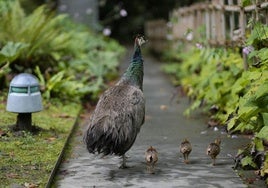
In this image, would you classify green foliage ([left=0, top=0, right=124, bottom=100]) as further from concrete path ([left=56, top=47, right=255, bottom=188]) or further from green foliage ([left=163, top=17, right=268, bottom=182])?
green foliage ([left=163, top=17, right=268, bottom=182])

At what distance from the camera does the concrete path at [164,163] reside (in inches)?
258

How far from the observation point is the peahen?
6.67 metres

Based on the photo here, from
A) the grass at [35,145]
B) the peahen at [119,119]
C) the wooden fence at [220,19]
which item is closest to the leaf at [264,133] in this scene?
the peahen at [119,119]

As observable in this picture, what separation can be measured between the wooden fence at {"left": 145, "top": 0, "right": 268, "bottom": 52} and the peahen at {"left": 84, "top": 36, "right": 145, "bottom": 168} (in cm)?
189

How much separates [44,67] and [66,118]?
9.24 ft

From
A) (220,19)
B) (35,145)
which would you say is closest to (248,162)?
(35,145)

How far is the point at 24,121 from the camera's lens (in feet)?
28.0

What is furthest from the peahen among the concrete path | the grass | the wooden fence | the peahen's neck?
the wooden fence

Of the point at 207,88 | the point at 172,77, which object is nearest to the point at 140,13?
the point at 172,77

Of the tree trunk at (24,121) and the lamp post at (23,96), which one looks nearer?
the lamp post at (23,96)

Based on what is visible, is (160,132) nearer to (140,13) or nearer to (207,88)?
(207,88)

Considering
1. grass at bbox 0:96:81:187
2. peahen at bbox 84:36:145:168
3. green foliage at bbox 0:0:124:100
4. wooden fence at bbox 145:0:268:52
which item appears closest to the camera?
grass at bbox 0:96:81:187

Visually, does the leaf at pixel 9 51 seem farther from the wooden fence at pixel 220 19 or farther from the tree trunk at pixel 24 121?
the wooden fence at pixel 220 19

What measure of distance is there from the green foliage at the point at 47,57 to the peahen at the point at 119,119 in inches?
147
